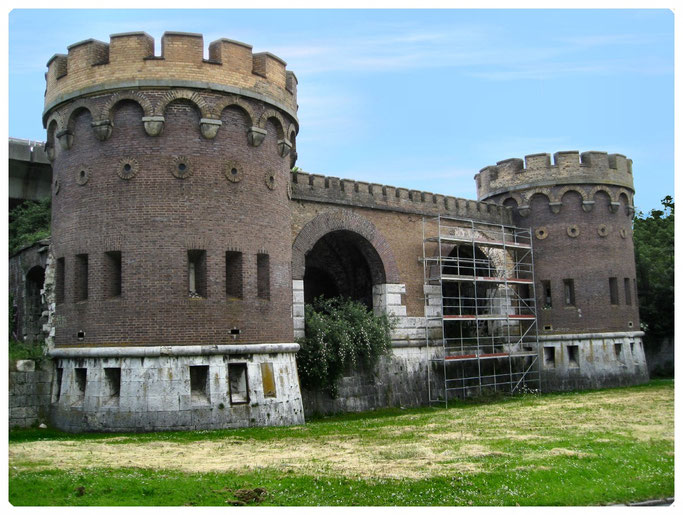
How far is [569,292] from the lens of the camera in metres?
26.5

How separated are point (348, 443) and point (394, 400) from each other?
7864mm

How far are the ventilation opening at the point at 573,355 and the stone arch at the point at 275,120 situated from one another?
14.3 m

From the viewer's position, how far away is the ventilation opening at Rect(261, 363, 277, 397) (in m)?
16.1

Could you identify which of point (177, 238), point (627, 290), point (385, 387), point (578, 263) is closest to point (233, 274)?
point (177, 238)

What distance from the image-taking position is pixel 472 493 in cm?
930

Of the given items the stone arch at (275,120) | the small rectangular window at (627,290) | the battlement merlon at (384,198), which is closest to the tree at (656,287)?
the small rectangular window at (627,290)

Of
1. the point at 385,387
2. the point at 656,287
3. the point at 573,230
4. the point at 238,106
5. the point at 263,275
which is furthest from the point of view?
the point at 656,287

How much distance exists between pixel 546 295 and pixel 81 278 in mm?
16928

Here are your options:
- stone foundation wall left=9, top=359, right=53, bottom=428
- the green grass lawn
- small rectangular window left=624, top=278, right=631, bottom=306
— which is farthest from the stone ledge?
small rectangular window left=624, top=278, right=631, bottom=306

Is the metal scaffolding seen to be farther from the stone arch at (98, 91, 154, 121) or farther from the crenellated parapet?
the stone arch at (98, 91, 154, 121)

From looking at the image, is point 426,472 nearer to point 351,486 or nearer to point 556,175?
point 351,486

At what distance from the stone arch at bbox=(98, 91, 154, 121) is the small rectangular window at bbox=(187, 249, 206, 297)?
Result: 126 inches

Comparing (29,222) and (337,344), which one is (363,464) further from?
(29,222)

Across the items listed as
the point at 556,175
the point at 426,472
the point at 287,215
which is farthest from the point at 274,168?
the point at 556,175
